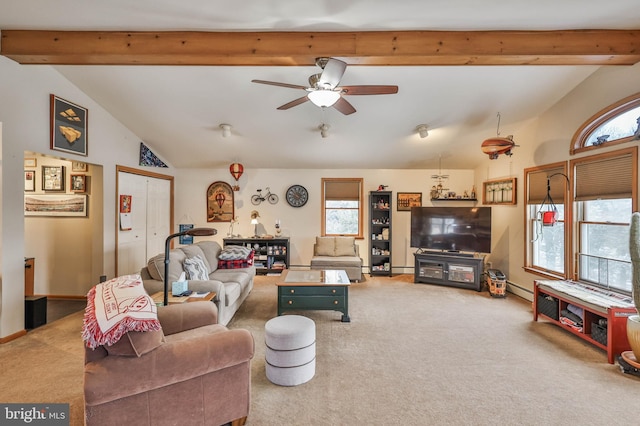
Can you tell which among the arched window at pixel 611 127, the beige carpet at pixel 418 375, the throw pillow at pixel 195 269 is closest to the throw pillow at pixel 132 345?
the beige carpet at pixel 418 375

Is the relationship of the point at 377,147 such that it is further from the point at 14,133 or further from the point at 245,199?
the point at 14,133

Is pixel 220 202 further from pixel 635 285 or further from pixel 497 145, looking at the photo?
pixel 635 285

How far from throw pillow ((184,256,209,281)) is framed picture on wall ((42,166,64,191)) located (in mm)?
2459

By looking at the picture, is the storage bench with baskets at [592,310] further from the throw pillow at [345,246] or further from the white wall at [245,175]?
the throw pillow at [345,246]

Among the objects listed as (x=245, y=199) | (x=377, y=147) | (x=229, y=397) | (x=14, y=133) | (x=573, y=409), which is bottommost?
(x=573, y=409)

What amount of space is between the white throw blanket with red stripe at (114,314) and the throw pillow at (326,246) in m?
4.39

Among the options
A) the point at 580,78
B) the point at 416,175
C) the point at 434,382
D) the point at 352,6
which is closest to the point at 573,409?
the point at 434,382

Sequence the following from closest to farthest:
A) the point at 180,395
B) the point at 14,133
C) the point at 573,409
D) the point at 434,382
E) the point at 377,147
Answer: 1. the point at 180,395
2. the point at 573,409
3. the point at 434,382
4. the point at 14,133
5. the point at 377,147

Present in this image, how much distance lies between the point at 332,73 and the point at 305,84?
1.35 meters

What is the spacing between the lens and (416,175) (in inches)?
249

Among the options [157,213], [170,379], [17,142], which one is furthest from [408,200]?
[17,142]

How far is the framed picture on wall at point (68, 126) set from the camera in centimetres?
349

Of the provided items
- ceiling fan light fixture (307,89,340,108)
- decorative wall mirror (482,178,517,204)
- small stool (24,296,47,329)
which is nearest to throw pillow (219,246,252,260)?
small stool (24,296,47,329)

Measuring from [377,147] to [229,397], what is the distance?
4595 mm
